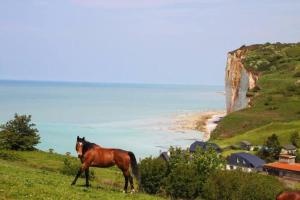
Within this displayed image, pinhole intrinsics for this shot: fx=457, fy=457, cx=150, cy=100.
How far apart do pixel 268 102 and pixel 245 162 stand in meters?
52.2

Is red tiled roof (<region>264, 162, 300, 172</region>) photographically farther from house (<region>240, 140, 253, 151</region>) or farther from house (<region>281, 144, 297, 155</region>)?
house (<region>240, 140, 253, 151</region>)

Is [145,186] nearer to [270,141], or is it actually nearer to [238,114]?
[270,141]

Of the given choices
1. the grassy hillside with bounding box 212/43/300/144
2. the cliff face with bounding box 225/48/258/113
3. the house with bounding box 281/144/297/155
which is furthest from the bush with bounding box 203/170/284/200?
the cliff face with bounding box 225/48/258/113

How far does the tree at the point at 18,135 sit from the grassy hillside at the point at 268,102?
152 ft

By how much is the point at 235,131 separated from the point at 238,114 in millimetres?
8956

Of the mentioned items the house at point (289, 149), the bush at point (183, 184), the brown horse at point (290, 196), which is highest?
the house at point (289, 149)

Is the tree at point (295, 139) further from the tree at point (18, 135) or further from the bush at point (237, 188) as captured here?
the tree at point (18, 135)

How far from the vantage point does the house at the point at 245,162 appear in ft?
240

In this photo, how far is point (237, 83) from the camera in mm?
151500

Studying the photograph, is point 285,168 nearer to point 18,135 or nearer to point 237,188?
point 237,188

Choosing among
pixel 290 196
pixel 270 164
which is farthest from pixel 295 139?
pixel 290 196

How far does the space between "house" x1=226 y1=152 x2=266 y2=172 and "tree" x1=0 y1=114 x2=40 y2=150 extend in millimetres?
31836

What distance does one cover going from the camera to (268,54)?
175 meters

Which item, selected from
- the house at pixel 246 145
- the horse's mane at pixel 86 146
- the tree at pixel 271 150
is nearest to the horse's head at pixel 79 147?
the horse's mane at pixel 86 146
